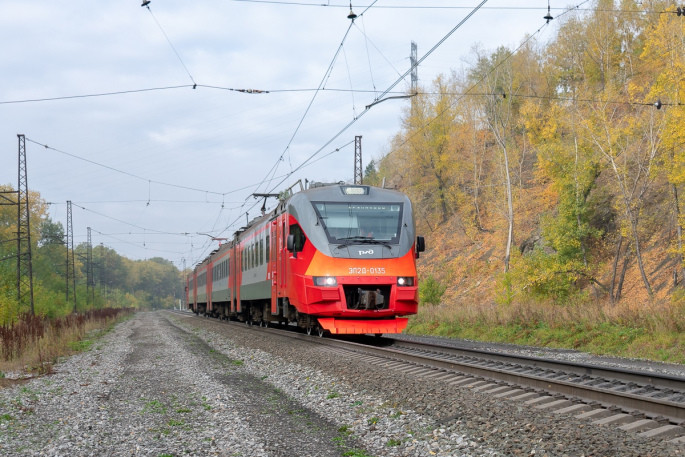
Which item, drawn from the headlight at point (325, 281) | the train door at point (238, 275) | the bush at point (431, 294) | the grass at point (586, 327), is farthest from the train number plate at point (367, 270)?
the bush at point (431, 294)

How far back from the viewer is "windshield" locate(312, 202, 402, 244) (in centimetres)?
1484

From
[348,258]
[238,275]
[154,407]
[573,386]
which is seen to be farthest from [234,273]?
[573,386]

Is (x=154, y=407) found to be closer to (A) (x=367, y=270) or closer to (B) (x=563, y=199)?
(A) (x=367, y=270)

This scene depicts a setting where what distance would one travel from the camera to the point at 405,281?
14766 mm

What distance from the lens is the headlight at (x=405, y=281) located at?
1465 cm

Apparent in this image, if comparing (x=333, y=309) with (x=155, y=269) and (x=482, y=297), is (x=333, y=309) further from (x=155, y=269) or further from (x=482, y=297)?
(x=155, y=269)

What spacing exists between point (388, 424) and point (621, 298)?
2539 centimetres

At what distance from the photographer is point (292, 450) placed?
5.88 meters

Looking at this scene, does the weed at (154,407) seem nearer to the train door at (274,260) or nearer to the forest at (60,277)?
the train door at (274,260)

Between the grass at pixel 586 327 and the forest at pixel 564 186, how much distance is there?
0.07 meters

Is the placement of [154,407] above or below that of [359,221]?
below

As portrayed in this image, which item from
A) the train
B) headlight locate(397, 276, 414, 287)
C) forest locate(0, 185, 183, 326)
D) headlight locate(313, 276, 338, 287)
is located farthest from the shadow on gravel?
forest locate(0, 185, 183, 326)

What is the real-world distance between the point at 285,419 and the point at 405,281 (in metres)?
7.84

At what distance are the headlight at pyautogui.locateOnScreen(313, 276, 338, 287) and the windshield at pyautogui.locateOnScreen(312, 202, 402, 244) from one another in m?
0.91
